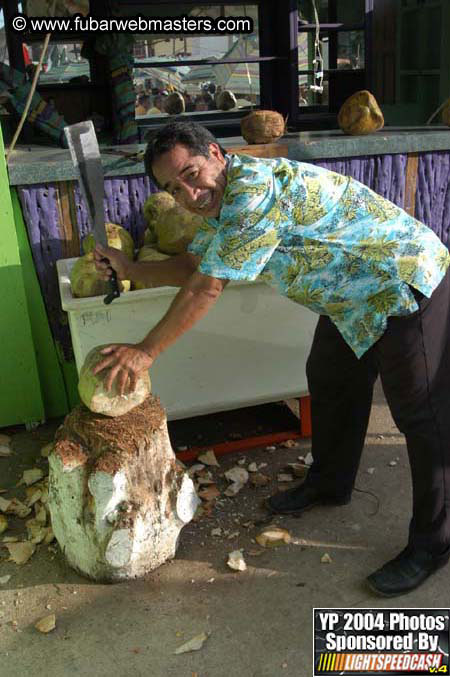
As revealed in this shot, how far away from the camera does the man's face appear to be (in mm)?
1996

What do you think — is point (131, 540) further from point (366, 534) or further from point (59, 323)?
point (59, 323)

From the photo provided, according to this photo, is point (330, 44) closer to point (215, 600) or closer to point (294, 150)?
point (294, 150)

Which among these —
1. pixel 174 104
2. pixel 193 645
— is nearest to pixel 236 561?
pixel 193 645

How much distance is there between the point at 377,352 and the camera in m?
2.32

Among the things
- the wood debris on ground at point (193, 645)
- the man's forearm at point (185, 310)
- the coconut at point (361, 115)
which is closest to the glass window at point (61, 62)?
the coconut at point (361, 115)

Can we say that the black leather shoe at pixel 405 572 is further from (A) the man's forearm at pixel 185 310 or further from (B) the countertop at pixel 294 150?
(B) the countertop at pixel 294 150

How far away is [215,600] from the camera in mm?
2391

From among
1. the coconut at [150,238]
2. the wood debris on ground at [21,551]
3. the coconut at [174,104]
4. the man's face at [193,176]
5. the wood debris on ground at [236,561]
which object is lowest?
the wood debris on ground at [236,561]

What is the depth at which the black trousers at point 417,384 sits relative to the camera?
221 cm

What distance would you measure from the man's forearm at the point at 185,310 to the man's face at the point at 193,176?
228 millimetres

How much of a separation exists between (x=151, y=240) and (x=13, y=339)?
2.75 ft

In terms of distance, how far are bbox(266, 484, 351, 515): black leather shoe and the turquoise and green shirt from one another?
828 millimetres

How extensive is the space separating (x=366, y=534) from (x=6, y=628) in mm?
1351

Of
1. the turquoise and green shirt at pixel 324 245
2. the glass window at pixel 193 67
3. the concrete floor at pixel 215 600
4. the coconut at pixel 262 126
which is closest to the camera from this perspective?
the turquoise and green shirt at pixel 324 245
